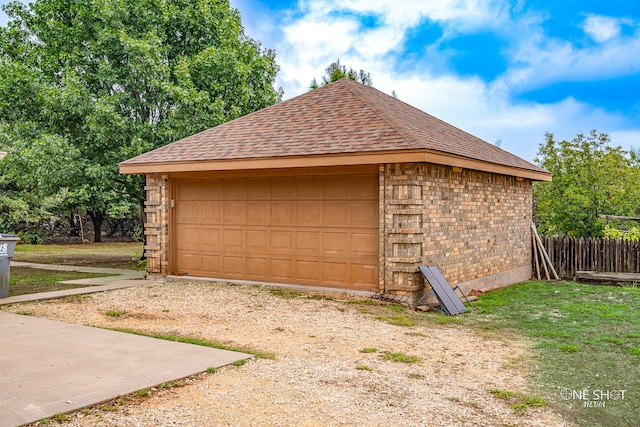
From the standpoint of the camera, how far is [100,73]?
52.7 ft

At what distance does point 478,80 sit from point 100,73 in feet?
41.6

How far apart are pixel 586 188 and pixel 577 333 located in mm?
12425

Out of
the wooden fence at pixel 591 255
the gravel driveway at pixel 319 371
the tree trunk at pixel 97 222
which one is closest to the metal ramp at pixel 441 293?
the gravel driveway at pixel 319 371

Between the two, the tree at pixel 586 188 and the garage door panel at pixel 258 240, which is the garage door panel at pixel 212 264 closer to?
the garage door panel at pixel 258 240

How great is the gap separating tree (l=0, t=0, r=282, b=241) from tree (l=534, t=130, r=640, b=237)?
34.6 feet

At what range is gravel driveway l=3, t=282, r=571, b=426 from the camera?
4363 mm

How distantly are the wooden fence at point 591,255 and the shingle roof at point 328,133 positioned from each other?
255cm

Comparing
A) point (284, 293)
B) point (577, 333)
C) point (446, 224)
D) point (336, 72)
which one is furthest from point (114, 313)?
point (336, 72)

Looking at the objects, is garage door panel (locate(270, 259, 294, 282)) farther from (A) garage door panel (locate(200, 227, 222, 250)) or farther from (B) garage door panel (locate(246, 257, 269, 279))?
(A) garage door panel (locate(200, 227, 222, 250))

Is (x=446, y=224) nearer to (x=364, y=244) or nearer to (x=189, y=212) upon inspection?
(x=364, y=244)

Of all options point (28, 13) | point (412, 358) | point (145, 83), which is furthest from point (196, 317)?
point (28, 13)

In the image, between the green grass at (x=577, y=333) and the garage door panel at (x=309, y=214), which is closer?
the green grass at (x=577, y=333)

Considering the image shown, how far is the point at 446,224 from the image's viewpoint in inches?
414

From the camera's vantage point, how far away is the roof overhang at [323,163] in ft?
30.5
